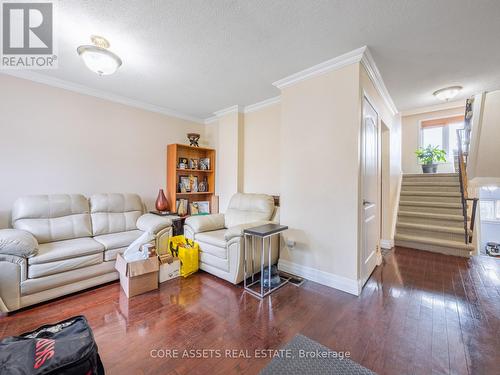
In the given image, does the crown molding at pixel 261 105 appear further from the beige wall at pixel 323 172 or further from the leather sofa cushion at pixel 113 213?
the leather sofa cushion at pixel 113 213

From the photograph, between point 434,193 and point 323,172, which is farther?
point 434,193

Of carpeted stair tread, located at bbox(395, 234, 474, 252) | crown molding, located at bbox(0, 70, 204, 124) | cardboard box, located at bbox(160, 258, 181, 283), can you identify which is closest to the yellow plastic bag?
cardboard box, located at bbox(160, 258, 181, 283)

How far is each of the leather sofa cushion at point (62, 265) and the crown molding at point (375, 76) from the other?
350 cm

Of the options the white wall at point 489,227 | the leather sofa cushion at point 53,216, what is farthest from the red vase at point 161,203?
the white wall at point 489,227

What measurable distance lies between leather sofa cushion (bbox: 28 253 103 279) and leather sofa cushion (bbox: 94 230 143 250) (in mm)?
136

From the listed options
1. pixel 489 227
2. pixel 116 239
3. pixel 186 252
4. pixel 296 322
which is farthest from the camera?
pixel 489 227

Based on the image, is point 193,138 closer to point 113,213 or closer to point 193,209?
point 193,209

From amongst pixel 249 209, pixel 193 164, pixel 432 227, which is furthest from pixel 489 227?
pixel 193 164

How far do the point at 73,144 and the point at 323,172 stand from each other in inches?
132

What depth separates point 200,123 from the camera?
4488mm

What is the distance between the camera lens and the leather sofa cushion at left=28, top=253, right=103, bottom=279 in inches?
76.4

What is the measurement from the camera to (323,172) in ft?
8.13

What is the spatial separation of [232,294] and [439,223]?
4104 millimetres

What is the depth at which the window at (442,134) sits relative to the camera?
5152 mm
